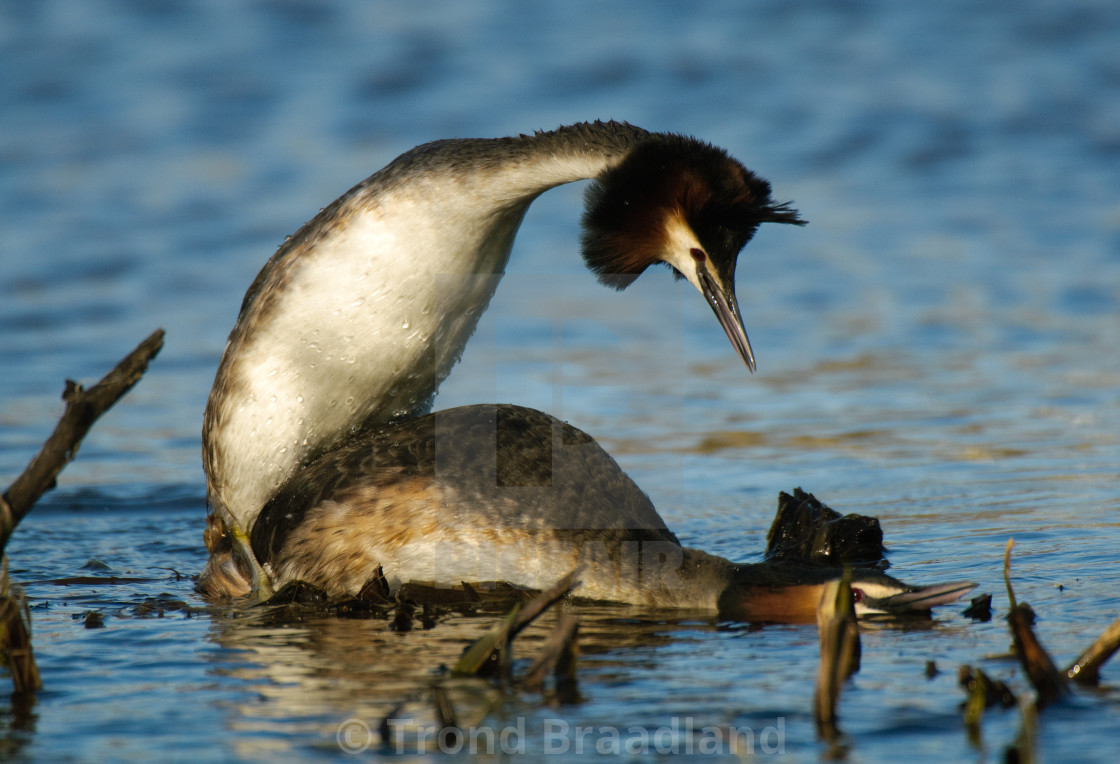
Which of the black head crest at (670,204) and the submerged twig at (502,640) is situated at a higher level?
the black head crest at (670,204)

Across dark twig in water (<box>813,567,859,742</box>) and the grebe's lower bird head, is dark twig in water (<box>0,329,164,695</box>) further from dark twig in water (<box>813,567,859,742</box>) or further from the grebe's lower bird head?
dark twig in water (<box>813,567,859,742</box>)

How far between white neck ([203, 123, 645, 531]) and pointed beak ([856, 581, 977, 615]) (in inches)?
86.1

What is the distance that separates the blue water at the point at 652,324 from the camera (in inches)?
192

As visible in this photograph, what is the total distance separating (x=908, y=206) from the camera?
1512 cm

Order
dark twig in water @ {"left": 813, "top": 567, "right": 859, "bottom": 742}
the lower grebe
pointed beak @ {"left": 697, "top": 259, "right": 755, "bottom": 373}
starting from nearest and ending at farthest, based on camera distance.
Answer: dark twig in water @ {"left": 813, "top": 567, "right": 859, "bottom": 742} < the lower grebe < pointed beak @ {"left": 697, "top": 259, "right": 755, "bottom": 373}

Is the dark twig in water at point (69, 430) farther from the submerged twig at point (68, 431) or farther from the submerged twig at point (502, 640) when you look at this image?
→ the submerged twig at point (502, 640)

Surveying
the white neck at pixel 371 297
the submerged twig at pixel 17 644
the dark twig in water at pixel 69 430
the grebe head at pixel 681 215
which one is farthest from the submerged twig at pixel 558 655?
the white neck at pixel 371 297

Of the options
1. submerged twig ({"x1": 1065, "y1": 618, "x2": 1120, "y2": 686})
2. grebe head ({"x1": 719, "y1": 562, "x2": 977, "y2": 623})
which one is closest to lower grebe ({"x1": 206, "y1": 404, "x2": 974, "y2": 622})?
grebe head ({"x1": 719, "y1": 562, "x2": 977, "y2": 623})

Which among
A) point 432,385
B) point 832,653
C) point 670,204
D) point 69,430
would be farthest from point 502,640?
point 432,385

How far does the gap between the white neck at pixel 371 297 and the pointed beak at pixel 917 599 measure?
219 cm

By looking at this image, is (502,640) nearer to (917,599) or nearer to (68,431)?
(68,431)

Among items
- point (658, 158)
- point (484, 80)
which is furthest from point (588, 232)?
point (484, 80)

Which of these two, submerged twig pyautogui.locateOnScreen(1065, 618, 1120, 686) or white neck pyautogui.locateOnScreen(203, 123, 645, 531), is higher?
white neck pyautogui.locateOnScreen(203, 123, 645, 531)

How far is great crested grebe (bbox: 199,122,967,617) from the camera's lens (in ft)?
19.9
